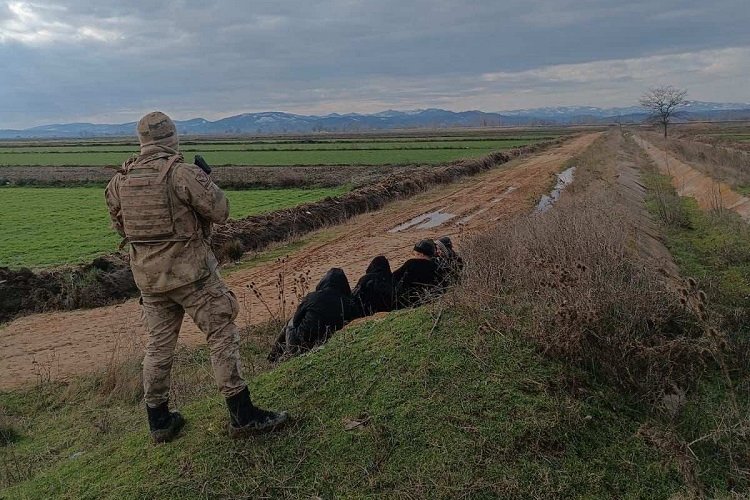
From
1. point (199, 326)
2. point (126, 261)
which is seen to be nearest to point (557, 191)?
point (126, 261)

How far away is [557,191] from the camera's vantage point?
25.7 metres

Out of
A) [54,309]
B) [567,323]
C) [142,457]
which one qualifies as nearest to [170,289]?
[142,457]

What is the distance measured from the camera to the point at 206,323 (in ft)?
13.5

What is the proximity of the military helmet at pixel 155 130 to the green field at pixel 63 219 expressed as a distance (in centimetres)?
1382

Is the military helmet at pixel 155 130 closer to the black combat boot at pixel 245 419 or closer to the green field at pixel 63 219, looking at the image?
the black combat boot at pixel 245 419

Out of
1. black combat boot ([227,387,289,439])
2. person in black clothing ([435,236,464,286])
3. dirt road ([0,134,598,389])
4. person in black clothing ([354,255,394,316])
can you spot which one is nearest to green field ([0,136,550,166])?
dirt road ([0,134,598,389])

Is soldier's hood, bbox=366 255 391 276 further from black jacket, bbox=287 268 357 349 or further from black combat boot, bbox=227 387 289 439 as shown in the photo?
black combat boot, bbox=227 387 289 439

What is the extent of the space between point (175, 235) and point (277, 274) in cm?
941

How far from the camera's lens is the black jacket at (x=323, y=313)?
661 centimetres

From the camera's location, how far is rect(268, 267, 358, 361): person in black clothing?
6582 mm

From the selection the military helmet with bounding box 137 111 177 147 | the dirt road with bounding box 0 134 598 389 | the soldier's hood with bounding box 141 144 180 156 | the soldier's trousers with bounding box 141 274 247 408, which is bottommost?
the dirt road with bounding box 0 134 598 389

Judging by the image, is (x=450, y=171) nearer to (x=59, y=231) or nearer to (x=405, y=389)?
(x=59, y=231)

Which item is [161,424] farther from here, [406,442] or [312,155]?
[312,155]

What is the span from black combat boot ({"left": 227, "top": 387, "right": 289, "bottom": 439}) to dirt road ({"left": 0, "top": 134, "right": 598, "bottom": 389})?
4302 mm
